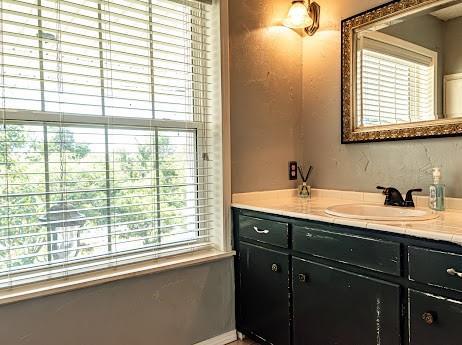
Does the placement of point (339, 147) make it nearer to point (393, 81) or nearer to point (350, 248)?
point (393, 81)

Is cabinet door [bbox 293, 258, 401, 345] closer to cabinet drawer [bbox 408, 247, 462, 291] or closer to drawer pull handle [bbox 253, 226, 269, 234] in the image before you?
cabinet drawer [bbox 408, 247, 462, 291]

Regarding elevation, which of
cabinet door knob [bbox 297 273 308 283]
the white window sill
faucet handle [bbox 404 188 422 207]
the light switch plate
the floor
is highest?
the light switch plate

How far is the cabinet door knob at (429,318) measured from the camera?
1.22 meters

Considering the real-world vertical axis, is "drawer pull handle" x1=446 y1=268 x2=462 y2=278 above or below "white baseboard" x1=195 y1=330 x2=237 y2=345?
above

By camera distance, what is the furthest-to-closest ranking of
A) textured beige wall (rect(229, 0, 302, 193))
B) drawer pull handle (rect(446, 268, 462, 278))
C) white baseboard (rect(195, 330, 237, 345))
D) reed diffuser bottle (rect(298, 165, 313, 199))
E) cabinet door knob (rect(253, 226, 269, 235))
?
1. reed diffuser bottle (rect(298, 165, 313, 199))
2. textured beige wall (rect(229, 0, 302, 193))
3. white baseboard (rect(195, 330, 237, 345))
4. cabinet door knob (rect(253, 226, 269, 235))
5. drawer pull handle (rect(446, 268, 462, 278))

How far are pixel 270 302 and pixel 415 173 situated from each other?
1.04 meters

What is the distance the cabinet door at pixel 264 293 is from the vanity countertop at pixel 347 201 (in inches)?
9.6

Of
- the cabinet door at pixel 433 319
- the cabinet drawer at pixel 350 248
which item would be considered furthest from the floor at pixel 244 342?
Answer: the cabinet door at pixel 433 319

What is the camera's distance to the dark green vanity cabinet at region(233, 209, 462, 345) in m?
1.22

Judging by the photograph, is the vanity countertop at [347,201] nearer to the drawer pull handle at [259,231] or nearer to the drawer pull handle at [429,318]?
the drawer pull handle at [259,231]

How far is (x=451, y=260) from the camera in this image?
1170mm

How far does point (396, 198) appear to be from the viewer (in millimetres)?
1830

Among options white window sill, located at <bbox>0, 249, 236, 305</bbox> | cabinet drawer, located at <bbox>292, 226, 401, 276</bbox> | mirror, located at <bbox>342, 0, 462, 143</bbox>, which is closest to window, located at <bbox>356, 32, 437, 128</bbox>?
mirror, located at <bbox>342, 0, 462, 143</bbox>

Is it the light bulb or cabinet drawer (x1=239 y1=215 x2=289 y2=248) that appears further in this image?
the light bulb
